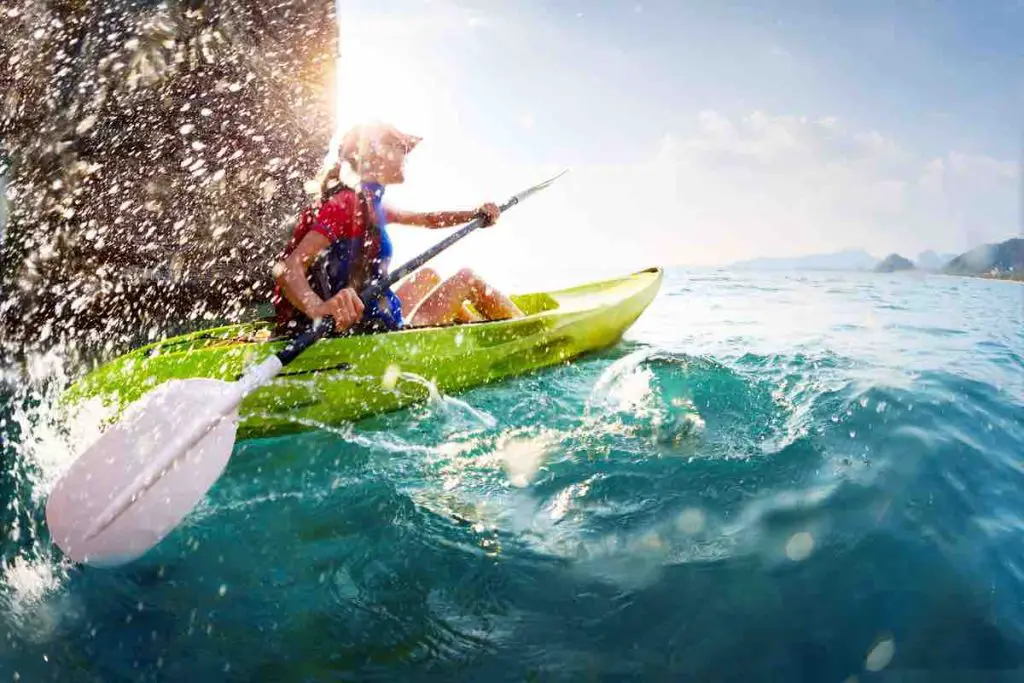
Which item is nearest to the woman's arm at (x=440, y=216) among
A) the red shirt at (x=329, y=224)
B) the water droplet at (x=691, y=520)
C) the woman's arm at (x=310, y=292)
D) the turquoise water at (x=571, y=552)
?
the red shirt at (x=329, y=224)

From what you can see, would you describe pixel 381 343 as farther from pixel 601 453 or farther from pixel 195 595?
pixel 195 595

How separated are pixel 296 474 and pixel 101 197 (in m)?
6.23

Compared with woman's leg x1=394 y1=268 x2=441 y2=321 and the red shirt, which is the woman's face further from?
woman's leg x1=394 y1=268 x2=441 y2=321

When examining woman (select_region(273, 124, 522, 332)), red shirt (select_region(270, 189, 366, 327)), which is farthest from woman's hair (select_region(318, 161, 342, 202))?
red shirt (select_region(270, 189, 366, 327))

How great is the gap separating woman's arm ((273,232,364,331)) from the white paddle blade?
658mm

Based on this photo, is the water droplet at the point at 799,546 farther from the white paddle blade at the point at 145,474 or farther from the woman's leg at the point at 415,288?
the woman's leg at the point at 415,288

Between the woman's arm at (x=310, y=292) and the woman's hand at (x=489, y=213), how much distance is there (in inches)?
63.3

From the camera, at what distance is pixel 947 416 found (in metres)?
4.26

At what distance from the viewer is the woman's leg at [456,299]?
4.82 meters

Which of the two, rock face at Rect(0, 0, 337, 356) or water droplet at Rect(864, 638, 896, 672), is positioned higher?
rock face at Rect(0, 0, 337, 356)

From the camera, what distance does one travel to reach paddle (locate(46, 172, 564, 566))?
7.67 feet

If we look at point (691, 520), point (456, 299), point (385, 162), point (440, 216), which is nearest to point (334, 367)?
point (385, 162)

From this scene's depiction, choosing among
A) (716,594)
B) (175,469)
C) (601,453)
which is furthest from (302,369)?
(716,594)

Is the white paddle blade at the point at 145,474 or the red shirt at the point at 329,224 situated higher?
the red shirt at the point at 329,224
